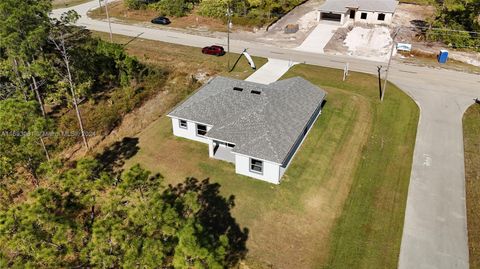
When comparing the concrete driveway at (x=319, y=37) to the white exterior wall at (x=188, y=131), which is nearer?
the white exterior wall at (x=188, y=131)

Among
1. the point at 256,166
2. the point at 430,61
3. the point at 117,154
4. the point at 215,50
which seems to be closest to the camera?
the point at 256,166

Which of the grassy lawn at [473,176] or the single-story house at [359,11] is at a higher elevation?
the single-story house at [359,11]

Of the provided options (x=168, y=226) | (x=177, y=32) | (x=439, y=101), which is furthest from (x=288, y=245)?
(x=177, y=32)

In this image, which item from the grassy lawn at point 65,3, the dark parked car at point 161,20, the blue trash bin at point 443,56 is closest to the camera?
the blue trash bin at point 443,56

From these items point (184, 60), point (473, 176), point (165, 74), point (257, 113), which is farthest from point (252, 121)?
point (184, 60)

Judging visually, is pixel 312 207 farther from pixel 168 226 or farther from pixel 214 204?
pixel 168 226

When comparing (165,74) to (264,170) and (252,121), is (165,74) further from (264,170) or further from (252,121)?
(264,170)

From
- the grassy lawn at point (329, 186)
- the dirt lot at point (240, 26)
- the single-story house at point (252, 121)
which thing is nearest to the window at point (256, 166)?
the single-story house at point (252, 121)

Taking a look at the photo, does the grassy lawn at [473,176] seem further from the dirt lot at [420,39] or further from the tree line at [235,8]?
the tree line at [235,8]
